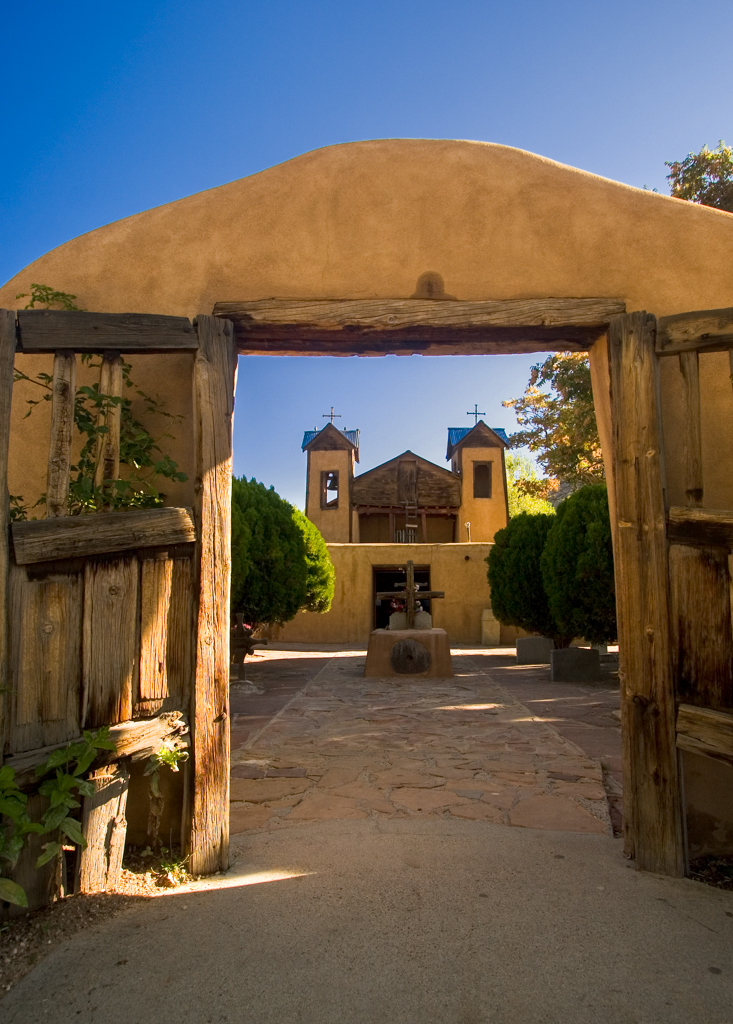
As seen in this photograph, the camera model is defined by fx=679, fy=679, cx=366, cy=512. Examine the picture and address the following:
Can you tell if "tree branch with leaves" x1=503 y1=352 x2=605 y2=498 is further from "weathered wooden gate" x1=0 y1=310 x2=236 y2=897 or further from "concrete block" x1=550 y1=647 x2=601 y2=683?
"weathered wooden gate" x1=0 y1=310 x2=236 y2=897

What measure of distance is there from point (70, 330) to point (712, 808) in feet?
12.2

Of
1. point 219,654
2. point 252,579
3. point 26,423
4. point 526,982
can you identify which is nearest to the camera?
point 526,982

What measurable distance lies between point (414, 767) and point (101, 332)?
3845 mm

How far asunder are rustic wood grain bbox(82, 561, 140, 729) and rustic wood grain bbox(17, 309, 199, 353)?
3.16 feet

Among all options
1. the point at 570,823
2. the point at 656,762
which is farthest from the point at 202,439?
the point at 570,823

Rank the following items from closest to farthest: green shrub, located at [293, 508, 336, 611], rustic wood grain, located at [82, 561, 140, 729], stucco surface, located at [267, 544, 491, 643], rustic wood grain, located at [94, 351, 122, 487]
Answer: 1. rustic wood grain, located at [82, 561, 140, 729]
2. rustic wood grain, located at [94, 351, 122, 487]
3. green shrub, located at [293, 508, 336, 611]
4. stucco surface, located at [267, 544, 491, 643]

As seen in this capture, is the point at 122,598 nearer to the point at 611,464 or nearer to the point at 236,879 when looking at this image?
the point at 236,879

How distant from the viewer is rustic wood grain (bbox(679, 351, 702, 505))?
10.7ft

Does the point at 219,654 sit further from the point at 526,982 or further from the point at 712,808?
the point at 712,808

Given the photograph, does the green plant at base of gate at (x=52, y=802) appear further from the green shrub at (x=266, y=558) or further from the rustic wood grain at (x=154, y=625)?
the green shrub at (x=266, y=558)

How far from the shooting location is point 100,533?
286 centimetres

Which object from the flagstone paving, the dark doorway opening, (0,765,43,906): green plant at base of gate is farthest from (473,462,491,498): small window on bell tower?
(0,765,43,906): green plant at base of gate

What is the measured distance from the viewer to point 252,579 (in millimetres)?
11000

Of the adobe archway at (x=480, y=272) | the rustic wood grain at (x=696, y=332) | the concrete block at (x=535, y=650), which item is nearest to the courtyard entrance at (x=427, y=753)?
the adobe archway at (x=480, y=272)
